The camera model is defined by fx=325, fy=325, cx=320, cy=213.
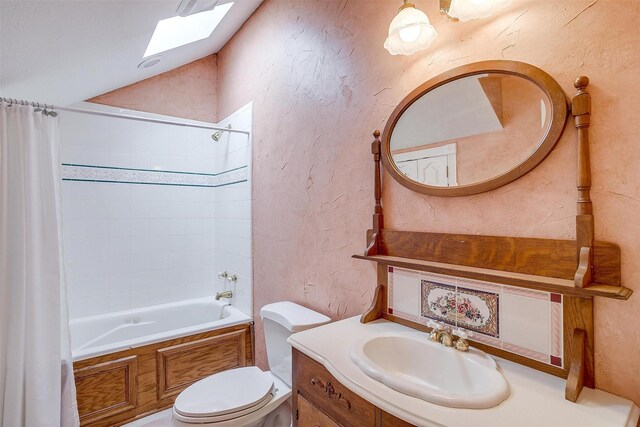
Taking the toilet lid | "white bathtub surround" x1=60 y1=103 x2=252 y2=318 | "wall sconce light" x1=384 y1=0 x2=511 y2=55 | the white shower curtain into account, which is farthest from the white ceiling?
the toilet lid

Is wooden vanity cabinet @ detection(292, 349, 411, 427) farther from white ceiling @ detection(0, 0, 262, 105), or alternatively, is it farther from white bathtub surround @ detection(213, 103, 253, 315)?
white ceiling @ detection(0, 0, 262, 105)

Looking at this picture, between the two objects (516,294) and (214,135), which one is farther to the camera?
(214,135)

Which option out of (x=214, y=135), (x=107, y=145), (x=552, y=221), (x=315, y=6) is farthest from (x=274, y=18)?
(x=552, y=221)

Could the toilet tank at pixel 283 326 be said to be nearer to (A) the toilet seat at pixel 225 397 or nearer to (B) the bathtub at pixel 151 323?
(A) the toilet seat at pixel 225 397

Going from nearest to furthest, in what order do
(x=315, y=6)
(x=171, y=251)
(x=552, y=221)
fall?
1. (x=552, y=221)
2. (x=315, y=6)
3. (x=171, y=251)

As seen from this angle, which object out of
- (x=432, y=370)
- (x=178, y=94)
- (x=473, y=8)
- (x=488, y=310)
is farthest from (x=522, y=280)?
(x=178, y=94)

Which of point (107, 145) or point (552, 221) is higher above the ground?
point (107, 145)

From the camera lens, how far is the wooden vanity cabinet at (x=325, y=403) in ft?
3.03

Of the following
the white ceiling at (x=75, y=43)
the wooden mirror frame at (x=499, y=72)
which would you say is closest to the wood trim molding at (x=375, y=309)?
the wooden mirror frame at (x=499, y=72)

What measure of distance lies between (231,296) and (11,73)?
2.00m

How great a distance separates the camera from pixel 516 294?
103 centimetres

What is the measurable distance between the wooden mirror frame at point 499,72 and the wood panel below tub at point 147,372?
1.78 m

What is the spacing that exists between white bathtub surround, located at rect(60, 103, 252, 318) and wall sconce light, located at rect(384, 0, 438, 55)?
163 centimetres

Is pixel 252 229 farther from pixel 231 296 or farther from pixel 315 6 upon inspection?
pixel 315 6
